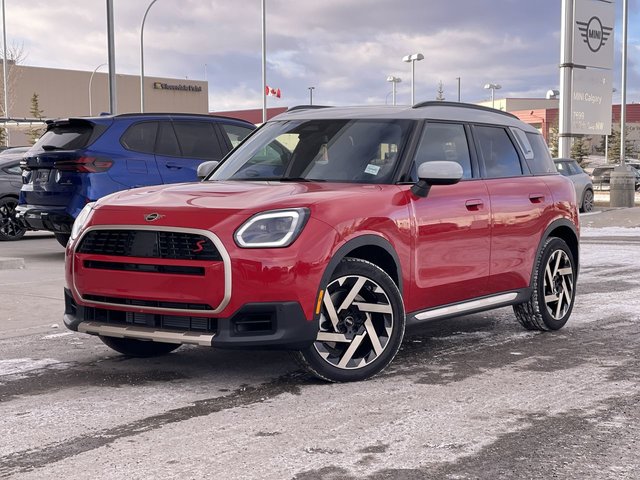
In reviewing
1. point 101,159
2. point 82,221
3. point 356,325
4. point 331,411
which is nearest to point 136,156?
point 101,159

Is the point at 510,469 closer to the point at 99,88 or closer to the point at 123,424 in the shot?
the point at 123,424

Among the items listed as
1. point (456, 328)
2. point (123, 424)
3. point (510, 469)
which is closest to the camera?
point (510, 469)

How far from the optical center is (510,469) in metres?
3.93

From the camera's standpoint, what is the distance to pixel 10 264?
1170 cm

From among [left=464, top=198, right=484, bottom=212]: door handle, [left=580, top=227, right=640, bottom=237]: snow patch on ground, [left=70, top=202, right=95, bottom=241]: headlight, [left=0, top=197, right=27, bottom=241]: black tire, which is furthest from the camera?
[left=580, top=227, right=640, bottom=237]: snow patch on ground

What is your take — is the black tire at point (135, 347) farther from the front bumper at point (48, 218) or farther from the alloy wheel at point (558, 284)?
the front bumper at point (48, 218)

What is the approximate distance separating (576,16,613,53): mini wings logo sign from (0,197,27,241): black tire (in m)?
16.2

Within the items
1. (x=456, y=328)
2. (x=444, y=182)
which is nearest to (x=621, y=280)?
(x=456, y=328)

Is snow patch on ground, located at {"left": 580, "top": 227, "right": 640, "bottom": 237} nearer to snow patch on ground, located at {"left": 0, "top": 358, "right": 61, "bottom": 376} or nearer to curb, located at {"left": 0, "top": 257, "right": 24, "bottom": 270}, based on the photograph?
curb, located at {"left": 0, "top": 257, "right": 24, "bottom": 270}

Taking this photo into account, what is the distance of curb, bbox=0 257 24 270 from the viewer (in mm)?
11633

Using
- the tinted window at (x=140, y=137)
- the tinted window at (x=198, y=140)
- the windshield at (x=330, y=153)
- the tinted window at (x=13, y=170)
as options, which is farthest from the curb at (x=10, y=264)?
the windshield at (x=330, y=153)

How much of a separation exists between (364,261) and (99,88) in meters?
96.2

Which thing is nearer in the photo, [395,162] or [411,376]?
[411,376]

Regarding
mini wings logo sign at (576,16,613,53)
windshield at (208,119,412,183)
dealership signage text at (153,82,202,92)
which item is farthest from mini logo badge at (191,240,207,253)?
dealership signage text at (153,82,202,92)
